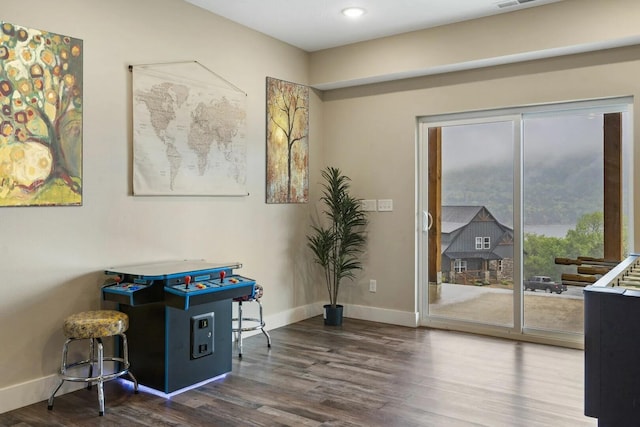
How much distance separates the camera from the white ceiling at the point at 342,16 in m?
4.24

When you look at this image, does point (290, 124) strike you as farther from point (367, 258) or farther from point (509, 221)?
point (509, 221)

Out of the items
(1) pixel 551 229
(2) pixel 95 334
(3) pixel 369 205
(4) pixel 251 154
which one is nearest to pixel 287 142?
(4) pixel 251 154

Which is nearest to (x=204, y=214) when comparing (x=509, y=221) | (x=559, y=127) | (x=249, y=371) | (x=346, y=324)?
(x=249, y=371)

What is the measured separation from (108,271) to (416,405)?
86.1 inches

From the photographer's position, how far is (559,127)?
4.57 m

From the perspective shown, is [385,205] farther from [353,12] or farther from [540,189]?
[353,12]

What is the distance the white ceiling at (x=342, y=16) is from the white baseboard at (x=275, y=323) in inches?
109

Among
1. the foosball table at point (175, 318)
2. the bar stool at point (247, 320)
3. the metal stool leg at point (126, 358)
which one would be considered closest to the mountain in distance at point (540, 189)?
the bar stool at point (247, 320)

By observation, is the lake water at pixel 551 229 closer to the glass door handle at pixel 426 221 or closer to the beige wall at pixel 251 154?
the glass door handle at pixel 426 221

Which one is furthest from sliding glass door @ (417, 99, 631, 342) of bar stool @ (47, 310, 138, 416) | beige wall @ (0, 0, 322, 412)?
bar stool @ (47, 310, 138, 416)

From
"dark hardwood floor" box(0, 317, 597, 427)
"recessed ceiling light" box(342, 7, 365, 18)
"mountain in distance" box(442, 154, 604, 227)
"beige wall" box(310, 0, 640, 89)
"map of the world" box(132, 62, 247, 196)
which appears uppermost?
"recessed ceiling light" box(342, 7, 365, 18)

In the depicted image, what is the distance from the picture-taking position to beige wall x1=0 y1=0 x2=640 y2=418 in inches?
129

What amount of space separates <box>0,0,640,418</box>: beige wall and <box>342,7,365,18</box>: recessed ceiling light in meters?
0.68

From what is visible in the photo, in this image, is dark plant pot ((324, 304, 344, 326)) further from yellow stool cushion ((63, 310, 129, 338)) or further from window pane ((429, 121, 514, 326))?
yellow stool cushion ((63, 310, 129, 338))
